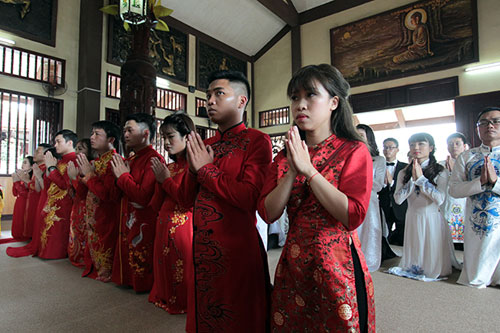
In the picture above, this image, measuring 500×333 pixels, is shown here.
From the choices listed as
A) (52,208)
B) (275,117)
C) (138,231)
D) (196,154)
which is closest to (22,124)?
(52,208)

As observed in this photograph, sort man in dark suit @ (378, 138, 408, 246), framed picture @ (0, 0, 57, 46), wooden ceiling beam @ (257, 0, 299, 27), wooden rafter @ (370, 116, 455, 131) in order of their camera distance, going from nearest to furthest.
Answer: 1. man in dark suit @ (378, 138, 408, 246)
2. framed picture @ (0, 0, 57, 46)
3. wooden rafter @ (370, 116, 455, 131)
4. wooden ceiling beam @ (257, 0, 299, 27)

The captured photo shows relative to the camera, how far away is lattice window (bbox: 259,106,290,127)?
39.7 ft

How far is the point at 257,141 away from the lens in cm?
141

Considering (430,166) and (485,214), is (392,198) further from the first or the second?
(485,214)

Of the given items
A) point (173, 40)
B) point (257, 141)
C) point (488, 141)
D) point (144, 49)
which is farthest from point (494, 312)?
point (173, 40)

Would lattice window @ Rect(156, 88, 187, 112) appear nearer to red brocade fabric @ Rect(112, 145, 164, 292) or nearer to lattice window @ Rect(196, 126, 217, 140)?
lattice window @ Rect(196, 126, 217, 140)

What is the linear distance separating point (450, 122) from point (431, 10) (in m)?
3.49

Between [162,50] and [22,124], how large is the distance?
461 centimetres

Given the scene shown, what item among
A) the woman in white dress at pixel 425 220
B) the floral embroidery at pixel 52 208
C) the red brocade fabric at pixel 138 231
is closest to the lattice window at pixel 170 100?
the floral embroidery at pixel 52 208

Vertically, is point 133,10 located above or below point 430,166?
above

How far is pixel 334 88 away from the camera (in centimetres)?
115

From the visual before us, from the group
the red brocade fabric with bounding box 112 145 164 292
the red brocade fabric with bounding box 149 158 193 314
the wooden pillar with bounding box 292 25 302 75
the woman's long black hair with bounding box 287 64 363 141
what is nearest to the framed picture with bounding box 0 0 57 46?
the red brocade fabric with bounding box 112 145 164 292

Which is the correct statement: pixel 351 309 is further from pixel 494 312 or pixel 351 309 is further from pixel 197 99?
pixel 197 99

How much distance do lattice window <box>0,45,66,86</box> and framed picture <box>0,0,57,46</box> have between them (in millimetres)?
393
